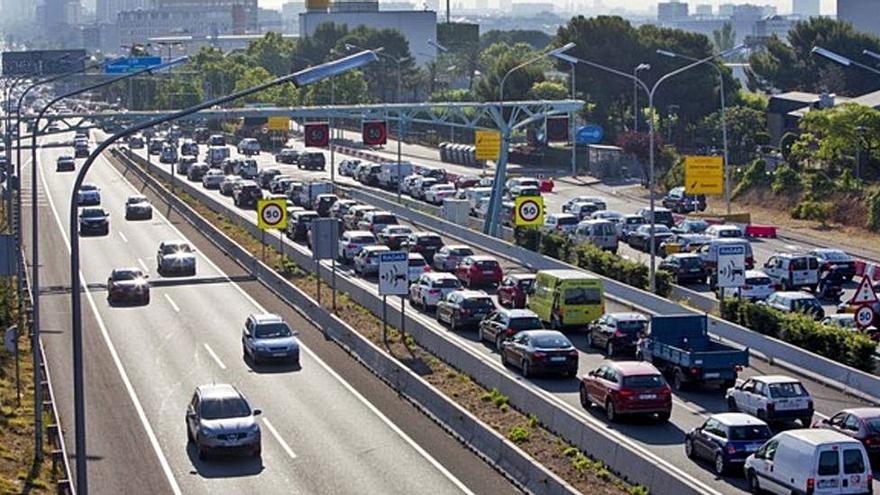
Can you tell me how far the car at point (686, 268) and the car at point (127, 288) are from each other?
17.2 m

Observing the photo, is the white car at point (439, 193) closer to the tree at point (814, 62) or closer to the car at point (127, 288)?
the car at point (127, 288)

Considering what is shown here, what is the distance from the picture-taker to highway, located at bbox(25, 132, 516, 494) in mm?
32125

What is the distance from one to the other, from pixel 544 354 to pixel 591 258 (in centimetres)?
1843

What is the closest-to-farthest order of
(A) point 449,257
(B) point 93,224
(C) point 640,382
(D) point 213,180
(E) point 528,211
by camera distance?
(C) point 640,382
(A) point 449,257
(E) point 528,211
(B) point 93,224
(D) point 213,180

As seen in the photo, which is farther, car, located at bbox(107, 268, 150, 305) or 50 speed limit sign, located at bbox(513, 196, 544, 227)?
50 speed limit sign, located at bbox(513, 196, 544, 227)

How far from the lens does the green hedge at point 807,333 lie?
40469 millimetres

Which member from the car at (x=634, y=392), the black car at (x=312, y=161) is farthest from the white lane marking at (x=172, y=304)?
the black car at (x=312, y=161)

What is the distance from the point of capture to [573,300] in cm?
4759

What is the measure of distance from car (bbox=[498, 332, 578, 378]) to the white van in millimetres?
12363

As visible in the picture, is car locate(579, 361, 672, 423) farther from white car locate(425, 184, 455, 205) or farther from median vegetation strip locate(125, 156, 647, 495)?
white car locate(425, 184, 455, 205)

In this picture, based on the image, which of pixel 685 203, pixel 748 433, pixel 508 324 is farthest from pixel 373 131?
pixel 748 433

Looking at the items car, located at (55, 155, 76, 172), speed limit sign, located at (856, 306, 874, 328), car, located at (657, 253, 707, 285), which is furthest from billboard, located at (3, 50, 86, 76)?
speed limit sign, located at (856, 306, 874, 328)

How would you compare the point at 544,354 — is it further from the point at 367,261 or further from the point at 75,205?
the point at 367,261

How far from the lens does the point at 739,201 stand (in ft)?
301
